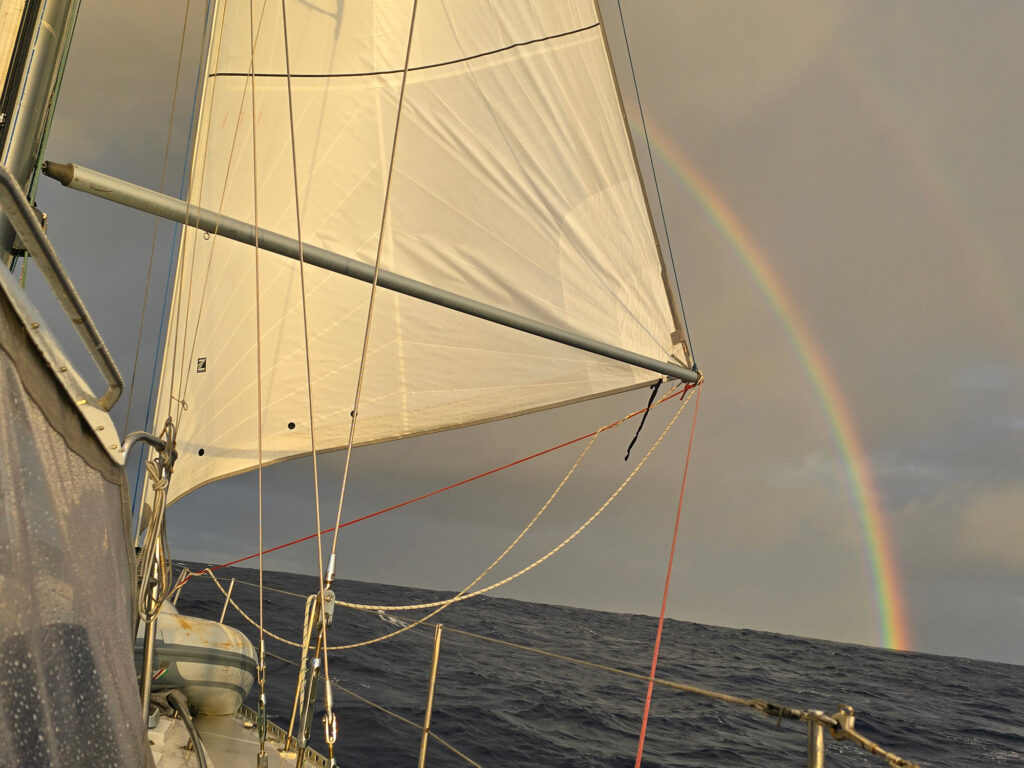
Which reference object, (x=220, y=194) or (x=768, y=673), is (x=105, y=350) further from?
(x=768, y=673)

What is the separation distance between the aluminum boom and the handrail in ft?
5.64

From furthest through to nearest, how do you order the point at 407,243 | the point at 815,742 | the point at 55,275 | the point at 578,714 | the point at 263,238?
the point at 578,714 → the point at 407,243 → the point at 263,238 → the point at 815,742 → the point at 55,275

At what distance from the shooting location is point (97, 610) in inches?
54.5

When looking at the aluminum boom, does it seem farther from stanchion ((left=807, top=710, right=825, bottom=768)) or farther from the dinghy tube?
stanchion ((left=807, top=710, right=825, bottom=768))

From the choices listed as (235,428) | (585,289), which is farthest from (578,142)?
(235,428)

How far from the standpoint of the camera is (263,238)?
11.5 ft

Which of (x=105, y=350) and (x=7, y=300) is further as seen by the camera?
(x=105, y=350)

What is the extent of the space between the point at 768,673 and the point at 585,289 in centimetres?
2419

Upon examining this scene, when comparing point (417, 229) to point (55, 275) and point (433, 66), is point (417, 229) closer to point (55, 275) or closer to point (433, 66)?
point (433, 66)

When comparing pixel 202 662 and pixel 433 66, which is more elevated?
pixel 433 66

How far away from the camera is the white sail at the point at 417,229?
512cm

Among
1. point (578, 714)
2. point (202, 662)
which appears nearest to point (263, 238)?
point (202, 662)

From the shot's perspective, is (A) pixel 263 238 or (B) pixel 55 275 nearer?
(B) pixel 55 275

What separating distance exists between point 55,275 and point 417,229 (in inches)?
Result: 149
